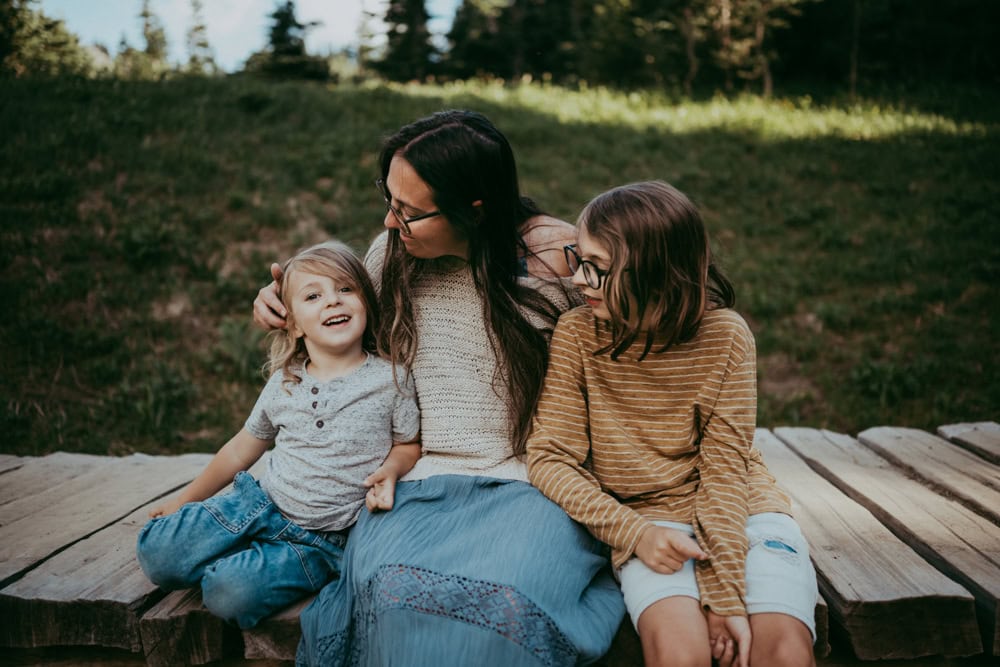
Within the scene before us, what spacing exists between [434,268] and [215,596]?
1257 mm

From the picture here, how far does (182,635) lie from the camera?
1826mm

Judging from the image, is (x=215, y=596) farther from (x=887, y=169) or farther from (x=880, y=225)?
(x=887, y=169)

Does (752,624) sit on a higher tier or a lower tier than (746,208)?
higher

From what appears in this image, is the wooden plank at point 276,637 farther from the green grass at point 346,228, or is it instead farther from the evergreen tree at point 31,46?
the evergreen tree at point 31,46

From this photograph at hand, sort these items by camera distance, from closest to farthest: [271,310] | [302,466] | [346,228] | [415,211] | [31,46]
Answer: [302,466] → [415,211] → [271,310] → [346,228] → [31,46]

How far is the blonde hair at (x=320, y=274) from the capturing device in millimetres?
2248

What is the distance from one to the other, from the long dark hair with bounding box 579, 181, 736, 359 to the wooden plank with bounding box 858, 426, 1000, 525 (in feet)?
4.23

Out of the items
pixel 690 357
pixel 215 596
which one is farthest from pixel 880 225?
pixel 215 596

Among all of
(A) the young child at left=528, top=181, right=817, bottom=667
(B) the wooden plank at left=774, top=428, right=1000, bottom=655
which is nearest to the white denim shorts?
(A) the young child at left=528, top=181, right=817, bottom=667

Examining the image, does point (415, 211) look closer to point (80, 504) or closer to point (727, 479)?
point (727, 479)

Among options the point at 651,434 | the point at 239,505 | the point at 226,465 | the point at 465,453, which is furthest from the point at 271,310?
the point at 651,434

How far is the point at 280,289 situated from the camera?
2361 millimetres

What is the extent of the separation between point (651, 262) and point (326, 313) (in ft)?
3.37

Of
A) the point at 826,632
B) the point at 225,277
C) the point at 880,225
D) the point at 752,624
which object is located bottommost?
the point at 225,277
